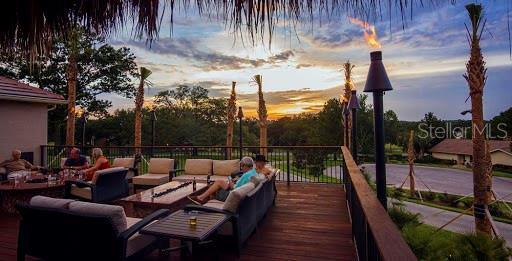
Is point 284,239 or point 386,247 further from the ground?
point 386,247

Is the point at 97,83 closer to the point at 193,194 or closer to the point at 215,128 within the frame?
the point at 215,128

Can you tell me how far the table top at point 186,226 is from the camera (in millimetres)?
2576

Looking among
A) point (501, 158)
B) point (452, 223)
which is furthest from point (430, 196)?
point (501, 158)

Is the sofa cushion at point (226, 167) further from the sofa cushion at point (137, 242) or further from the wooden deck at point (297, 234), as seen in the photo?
the sofa cushion at point (137, 242)

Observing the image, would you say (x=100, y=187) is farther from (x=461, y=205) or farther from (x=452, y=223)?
(x=461, y=205)

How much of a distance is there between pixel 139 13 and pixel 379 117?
76.6 inches

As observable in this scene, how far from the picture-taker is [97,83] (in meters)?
21.0

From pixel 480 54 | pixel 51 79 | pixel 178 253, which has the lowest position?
pixel 178 253

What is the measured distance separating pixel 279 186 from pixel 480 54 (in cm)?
740

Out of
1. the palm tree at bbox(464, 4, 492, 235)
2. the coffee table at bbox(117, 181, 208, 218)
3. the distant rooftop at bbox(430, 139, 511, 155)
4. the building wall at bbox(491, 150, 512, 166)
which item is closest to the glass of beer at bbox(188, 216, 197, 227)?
the coffee table at bbox(117, 181, 208, 218)

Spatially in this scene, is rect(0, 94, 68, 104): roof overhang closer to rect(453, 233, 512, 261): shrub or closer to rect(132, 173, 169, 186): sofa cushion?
rect(132, 173, 169, 186): sofa cushion

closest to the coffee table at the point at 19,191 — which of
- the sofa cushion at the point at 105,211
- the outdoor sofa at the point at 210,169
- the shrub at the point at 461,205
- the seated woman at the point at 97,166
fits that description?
the seated woman at the point at 97,166

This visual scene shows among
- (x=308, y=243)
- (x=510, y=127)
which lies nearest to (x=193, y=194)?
(x=308, y=243)

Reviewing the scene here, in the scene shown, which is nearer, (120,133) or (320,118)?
(120,133)
